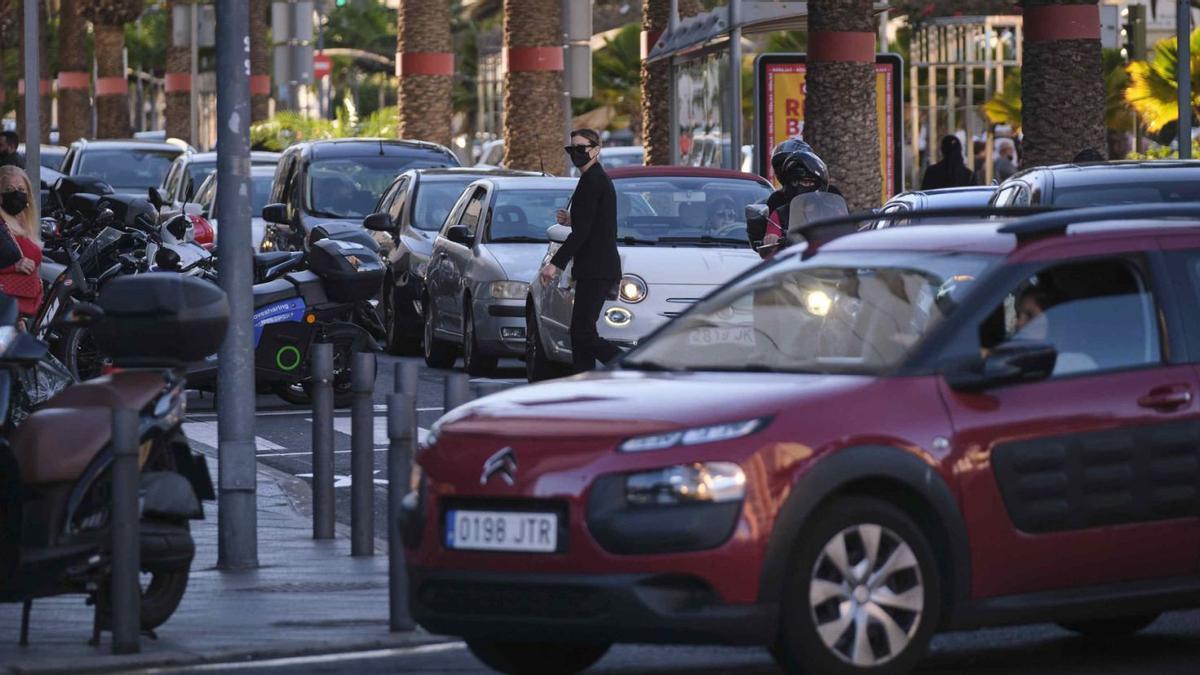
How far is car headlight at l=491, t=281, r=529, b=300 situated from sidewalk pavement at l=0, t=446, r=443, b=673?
898 centimetres

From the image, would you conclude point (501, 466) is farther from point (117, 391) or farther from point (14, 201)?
point (14, 201)

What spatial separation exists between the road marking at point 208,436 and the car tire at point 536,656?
8189 millimetres

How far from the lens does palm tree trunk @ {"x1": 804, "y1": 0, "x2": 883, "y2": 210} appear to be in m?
25.1

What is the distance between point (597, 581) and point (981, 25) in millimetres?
50713

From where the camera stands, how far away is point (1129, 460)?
8.62 metres

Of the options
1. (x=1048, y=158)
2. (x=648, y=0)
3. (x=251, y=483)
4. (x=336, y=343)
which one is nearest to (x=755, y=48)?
(x=648, y=0)

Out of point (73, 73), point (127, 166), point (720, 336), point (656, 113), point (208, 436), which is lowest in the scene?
point (208, 436)

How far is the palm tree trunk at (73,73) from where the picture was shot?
61.3m

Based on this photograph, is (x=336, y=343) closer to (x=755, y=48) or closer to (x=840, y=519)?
(x=840, y=519)

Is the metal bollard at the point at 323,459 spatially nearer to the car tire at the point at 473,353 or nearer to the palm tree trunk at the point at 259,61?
the car tire at the point at 473,353

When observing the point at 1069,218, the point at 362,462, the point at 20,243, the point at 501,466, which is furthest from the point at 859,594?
the point at 20,243

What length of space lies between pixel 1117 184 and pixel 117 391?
7674 millimetres

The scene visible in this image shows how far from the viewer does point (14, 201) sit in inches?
665

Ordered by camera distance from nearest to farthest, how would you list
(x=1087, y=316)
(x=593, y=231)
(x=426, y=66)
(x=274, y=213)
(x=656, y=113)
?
(x=1087, y=316) → (x=593, y=231) → (x=274, y=213) → (x=656, y=113) → (x=426, y=66)
